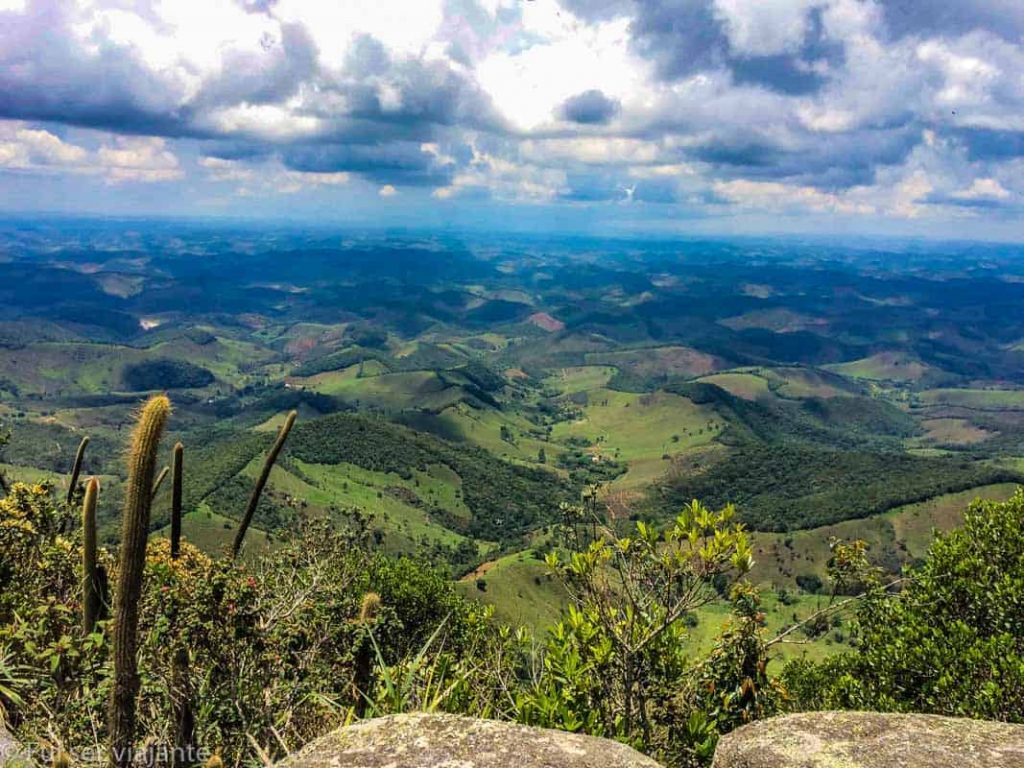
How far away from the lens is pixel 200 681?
10.7m

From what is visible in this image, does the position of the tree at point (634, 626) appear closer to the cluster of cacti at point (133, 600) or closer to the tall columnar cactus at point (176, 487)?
the cluster of cacti at point (133, 600)

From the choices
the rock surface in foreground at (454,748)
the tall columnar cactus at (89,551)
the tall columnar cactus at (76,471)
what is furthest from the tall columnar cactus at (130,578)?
the tall columnar cactus at (76,471)

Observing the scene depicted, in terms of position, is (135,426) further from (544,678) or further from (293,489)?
(293,489)

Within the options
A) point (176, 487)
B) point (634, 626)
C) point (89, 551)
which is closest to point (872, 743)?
point (634, 626)

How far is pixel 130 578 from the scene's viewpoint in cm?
934

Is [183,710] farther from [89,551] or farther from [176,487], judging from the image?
[176,487]

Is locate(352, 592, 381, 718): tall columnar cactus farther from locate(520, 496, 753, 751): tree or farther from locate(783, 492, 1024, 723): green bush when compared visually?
locate(783, 492, 1024, 723): green bush

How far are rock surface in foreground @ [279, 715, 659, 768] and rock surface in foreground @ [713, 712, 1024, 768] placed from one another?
143cm

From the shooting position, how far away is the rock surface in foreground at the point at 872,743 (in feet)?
21.0

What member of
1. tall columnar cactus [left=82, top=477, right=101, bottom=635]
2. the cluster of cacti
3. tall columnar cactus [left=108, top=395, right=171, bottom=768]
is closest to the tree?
the cluster of cacti

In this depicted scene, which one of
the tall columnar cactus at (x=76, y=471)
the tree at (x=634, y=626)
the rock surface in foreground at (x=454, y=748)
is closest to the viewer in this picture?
the rock surface in foreground at (x=454, y=748)

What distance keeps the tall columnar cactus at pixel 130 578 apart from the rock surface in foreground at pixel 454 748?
449 cm

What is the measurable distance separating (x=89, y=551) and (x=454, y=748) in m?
8.35

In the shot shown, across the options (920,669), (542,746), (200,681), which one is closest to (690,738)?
(542,746)
